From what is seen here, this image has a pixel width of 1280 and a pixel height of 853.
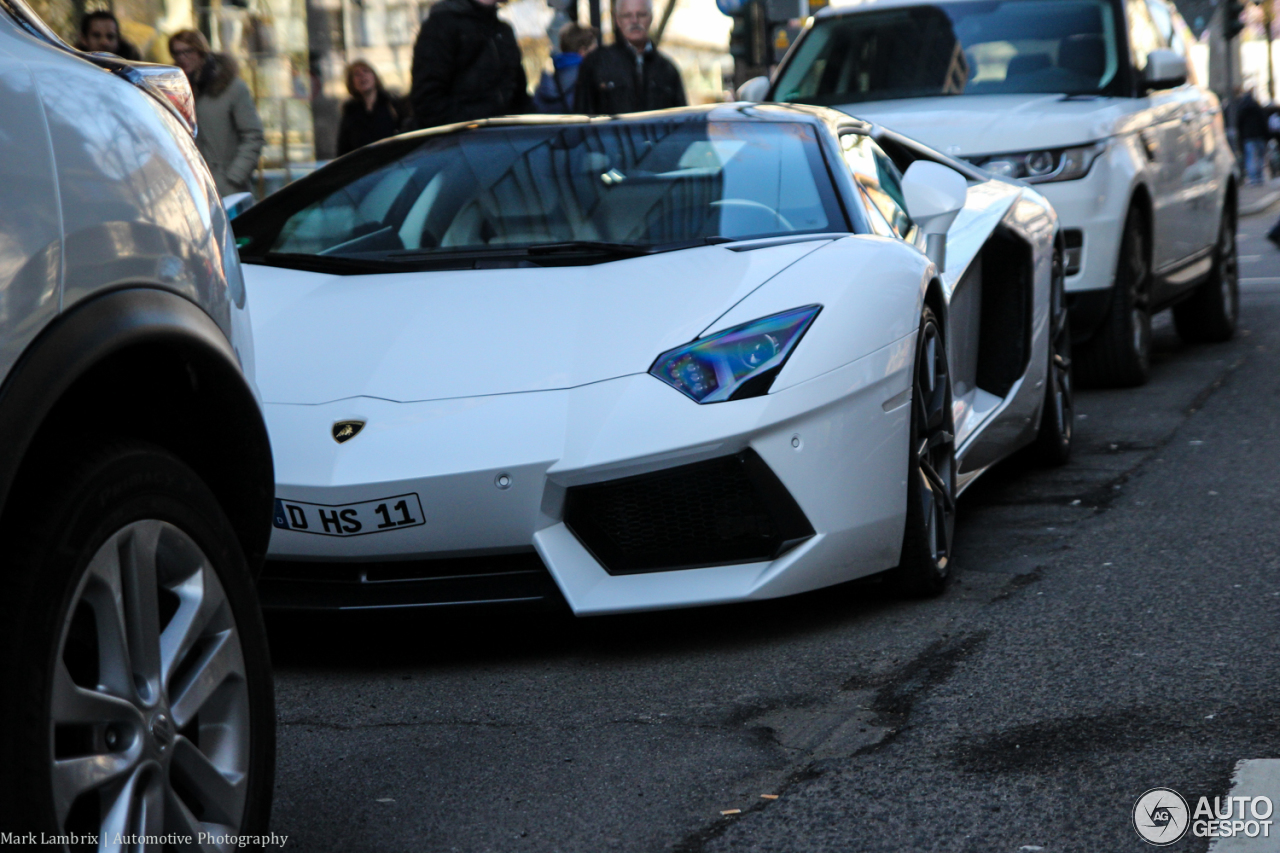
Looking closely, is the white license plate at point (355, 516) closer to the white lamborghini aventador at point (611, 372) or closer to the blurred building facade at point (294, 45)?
the white lamborghini aventador at point (611, 372)

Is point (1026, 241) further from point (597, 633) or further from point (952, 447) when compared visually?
point (597, 633)

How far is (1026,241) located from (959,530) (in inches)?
40.7

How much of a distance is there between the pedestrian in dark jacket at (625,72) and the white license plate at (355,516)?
580cm

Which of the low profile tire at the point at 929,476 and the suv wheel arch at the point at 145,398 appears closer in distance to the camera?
the suv wheel arch at the point at 145,398

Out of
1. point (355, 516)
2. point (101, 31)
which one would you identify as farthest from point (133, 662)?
point (101, 31)

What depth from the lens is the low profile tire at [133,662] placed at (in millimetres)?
1983

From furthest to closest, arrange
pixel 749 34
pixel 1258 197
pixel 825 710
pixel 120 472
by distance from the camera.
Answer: pixel 1258 197 < pixel 749 34 < pixel 825 710 < pixel 120 472

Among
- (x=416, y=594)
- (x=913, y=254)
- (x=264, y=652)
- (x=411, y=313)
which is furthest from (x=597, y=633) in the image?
(x=264, y=652)

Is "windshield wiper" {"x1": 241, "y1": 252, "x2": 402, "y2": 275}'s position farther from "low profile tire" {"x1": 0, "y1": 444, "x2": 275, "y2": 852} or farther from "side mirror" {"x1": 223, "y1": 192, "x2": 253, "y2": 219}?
"low profile tire" {"x1": 0, "y1": 444, "x2": 275, "y2": 852}

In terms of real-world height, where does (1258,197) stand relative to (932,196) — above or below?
below

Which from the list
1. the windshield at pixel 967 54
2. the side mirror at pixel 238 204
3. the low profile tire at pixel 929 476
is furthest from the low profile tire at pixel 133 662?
the windshield at pixel 967 54

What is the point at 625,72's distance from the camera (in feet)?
30.2

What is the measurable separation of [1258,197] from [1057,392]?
22263 mm

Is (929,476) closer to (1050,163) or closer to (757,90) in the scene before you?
(1050,163)
